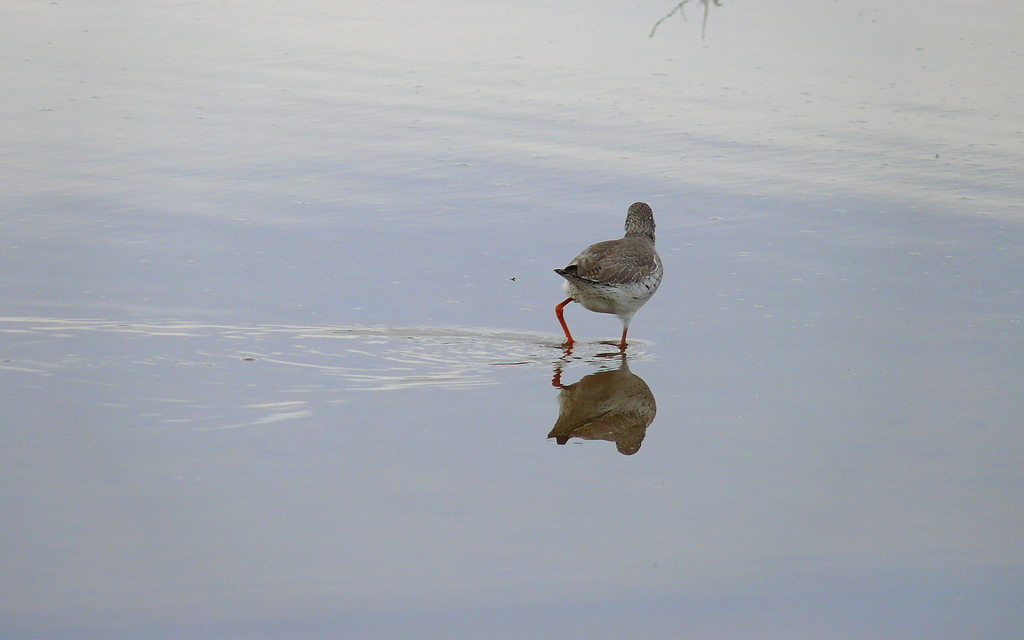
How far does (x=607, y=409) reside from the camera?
664 cm

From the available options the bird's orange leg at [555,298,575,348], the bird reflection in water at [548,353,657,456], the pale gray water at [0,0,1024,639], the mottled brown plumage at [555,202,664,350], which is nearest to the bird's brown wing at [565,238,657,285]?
the mottled brown plumage at [555,202,664,350]

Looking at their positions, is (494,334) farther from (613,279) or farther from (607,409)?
(607,409)

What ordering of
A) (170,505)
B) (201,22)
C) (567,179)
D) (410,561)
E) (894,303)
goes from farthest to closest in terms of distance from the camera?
(201,22), (567,179), (894,303), (170,505), (410,561)

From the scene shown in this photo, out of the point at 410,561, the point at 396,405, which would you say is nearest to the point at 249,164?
the point at 396,405

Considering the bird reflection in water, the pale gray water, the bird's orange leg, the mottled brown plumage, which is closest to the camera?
the pale gray water

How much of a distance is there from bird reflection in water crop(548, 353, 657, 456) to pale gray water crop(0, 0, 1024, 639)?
Result: 6 centimetres

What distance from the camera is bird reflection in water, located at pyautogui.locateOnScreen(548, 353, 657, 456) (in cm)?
621

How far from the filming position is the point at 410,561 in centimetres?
481

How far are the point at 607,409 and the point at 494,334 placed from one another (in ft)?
3.94

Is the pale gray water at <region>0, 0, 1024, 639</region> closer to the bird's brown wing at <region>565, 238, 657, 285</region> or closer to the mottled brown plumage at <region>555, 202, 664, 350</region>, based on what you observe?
the mottled brown plumage at <region>555, 202, 664, 350</region>

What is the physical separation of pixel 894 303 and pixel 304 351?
4.06 m

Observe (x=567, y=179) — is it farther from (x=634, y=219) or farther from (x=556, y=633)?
(x=556, y=633)

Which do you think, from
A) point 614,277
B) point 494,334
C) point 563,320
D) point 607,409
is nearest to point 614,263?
point 614,277

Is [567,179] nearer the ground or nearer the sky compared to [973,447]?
nearer the sky
